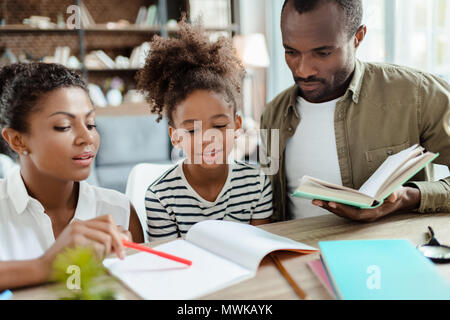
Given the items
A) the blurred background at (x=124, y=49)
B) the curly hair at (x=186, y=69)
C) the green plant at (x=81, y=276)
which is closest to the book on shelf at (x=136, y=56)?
the blurred background at (x=124, y=49)

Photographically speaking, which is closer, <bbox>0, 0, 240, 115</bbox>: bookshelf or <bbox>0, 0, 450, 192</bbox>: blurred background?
<bbox>0, 0, 450, 192</bbox>: blurred background

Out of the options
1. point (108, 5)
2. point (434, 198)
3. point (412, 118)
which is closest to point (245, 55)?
point (108, 5)

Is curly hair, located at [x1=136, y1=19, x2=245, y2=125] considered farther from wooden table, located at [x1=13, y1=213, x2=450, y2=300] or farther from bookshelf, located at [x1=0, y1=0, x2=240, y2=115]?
bookshelf, located at [x1=0, y1=0, x2=240, y2=115]

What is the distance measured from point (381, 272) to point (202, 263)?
1.11 feet

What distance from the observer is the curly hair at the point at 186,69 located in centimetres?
124

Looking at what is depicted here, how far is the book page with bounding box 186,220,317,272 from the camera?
80cm

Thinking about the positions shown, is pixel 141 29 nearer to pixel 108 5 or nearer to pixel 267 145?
pixel 108 5

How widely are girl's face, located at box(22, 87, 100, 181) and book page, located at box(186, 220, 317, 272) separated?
327 millimetres

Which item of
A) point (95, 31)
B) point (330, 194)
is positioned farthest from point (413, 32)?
point (95, 31)

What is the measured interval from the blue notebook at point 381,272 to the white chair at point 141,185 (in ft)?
2.66

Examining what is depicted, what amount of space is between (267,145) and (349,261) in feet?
2.59

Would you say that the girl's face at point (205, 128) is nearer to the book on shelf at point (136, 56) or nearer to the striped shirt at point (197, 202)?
the striped shirt at point (197, 202)

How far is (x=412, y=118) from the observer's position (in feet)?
4.27

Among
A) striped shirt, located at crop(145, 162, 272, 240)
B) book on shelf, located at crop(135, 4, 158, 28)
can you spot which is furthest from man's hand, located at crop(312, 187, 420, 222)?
book on shelf, located at crop(135, 4, 158, 28)
